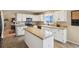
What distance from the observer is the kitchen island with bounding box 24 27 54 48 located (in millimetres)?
1718

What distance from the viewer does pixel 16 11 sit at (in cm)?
170

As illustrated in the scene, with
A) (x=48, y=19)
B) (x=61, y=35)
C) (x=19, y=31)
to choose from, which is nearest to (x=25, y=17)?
(x=19, y=31)

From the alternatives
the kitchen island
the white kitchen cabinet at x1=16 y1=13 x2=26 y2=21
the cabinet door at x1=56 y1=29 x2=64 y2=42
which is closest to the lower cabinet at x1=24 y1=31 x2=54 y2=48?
the kitchen island

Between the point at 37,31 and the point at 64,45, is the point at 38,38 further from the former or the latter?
the point at 64,45

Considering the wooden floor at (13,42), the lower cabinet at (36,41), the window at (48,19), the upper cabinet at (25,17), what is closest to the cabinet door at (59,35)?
the lower cabinet at (36,41)

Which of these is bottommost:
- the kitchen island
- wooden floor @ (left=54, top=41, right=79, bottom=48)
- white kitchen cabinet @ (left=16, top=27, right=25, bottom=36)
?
wooden floor @ (left=54, top=41, right=79, bottom=48)

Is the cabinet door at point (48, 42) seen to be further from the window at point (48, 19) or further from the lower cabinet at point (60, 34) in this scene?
the window at point (48, 19)

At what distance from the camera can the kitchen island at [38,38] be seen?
5.64 feet

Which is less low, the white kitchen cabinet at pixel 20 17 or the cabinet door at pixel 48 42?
the white kitchen cabinet at pixel 20 17

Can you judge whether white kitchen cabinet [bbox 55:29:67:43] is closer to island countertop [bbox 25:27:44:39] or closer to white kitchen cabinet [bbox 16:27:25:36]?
island countertop [bbox 25:27:44:39]

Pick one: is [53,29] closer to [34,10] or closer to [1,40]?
[34,10]

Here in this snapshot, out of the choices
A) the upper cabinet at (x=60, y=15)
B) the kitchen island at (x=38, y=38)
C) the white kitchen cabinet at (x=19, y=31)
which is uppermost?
the upper cabinet at (x=60, y=15)

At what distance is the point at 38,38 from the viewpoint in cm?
175
